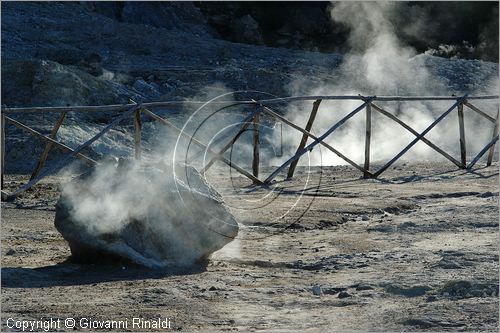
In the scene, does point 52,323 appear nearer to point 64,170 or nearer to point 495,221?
→ point 495,221

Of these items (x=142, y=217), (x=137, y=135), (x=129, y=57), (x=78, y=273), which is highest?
(x=129, y=57)

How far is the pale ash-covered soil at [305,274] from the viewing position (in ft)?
26.0

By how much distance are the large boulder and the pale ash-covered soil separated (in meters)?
0.18

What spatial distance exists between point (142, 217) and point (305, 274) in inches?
56.0

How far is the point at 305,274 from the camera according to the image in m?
9.55

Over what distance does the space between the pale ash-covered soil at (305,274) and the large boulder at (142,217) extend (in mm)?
176

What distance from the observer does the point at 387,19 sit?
3766cm

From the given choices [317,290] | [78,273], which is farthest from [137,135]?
[317,290]

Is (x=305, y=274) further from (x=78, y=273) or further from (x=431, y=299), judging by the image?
(x=78, y=273)

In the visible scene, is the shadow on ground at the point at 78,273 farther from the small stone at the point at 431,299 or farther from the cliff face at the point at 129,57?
the cliff face at the point at 129,57

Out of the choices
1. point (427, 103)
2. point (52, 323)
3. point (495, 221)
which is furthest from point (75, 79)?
point (52, 323)

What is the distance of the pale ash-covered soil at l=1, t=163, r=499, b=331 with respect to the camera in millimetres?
7926

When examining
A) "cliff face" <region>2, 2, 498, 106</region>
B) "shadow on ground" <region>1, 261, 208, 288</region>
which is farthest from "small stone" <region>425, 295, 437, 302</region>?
"cliff face" <region>2, 2, 498, 106</region>

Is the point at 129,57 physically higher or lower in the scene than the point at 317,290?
higher
